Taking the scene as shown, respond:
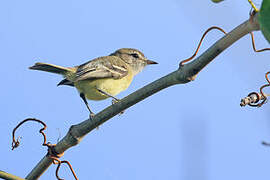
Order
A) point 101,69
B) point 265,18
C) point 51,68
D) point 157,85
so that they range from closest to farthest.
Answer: point 265,18 → point 157,85 → point 51,68 → point 101,69

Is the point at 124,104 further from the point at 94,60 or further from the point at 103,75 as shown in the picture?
the point at 94,60

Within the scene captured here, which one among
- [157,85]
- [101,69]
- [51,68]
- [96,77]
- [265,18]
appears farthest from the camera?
[101,69]

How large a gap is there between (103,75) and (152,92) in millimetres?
3362

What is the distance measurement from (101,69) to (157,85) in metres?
3.54

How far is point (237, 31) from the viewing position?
1630 mm

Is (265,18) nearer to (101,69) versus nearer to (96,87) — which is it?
(96,87)

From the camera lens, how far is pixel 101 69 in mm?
5465

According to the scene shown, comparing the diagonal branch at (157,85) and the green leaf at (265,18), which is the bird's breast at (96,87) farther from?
the green leaf at (265,18)

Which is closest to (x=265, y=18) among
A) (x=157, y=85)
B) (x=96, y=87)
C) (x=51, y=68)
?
(x=157, y=85)

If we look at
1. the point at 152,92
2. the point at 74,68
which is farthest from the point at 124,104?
the point at 74,68

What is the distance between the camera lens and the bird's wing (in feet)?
16.8

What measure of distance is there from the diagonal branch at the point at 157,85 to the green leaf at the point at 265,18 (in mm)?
163

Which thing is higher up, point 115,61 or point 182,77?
point 115,61

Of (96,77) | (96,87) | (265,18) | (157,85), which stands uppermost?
(96,77)
